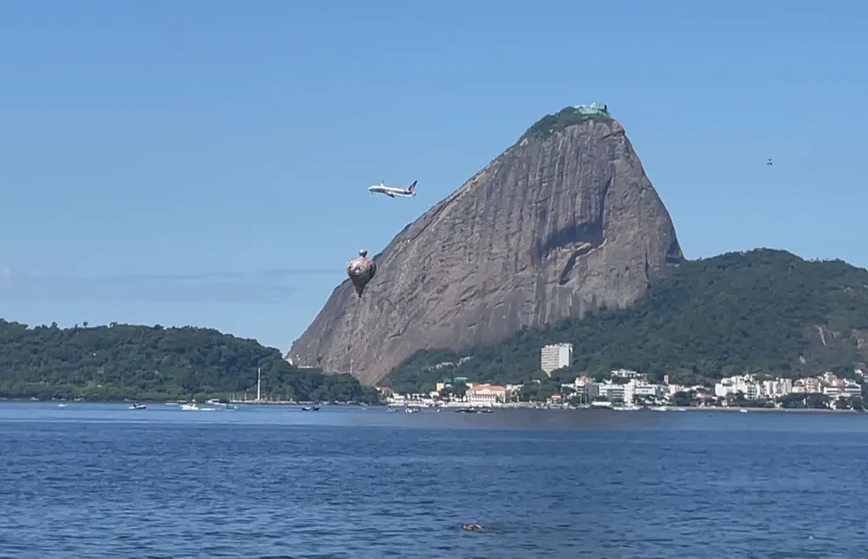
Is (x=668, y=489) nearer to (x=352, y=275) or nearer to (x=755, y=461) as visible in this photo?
(x=755, y=461)

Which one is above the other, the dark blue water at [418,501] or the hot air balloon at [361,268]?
the hot air balloon at [361,268]

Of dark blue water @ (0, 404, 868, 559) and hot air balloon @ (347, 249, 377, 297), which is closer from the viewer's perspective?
hot air balloon @ (347, 249, 377, 297)

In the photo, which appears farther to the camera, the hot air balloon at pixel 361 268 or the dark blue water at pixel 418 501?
the dark blue water at pixel 418 501

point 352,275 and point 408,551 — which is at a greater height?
point 352,275

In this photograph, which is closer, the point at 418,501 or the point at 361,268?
the point at 361,268

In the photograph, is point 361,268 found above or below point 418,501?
above

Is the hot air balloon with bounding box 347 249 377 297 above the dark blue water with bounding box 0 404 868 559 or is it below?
above

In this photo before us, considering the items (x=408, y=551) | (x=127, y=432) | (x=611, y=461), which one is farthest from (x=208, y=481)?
(x=127, y=432)

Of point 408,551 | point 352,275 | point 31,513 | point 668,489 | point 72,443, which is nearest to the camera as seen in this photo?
point 352,275
